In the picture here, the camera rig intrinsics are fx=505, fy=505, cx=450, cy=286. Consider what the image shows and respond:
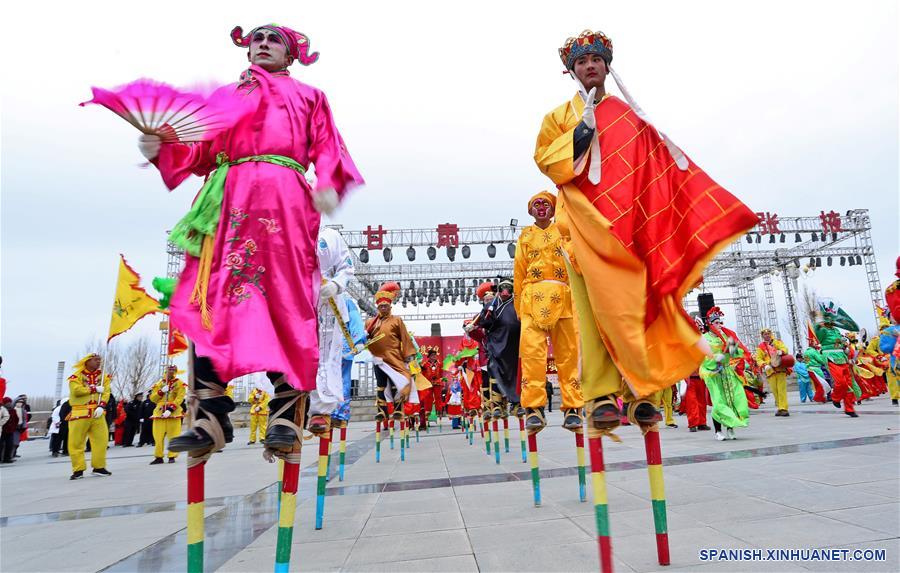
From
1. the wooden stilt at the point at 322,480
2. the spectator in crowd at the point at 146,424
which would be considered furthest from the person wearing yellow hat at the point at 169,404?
the wooden stilt at the point at 322,480

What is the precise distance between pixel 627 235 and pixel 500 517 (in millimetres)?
2049

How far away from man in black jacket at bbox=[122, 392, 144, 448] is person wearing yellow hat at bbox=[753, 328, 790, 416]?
759 inches

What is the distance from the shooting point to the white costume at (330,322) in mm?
3764

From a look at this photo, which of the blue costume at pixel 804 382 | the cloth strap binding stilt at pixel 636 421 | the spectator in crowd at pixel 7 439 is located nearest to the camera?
the cloth strap binding stilt at pixel 636 421

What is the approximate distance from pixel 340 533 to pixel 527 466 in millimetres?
3139

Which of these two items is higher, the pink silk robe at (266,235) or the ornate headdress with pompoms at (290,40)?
the ornate headdress with pompoms at (290,40)

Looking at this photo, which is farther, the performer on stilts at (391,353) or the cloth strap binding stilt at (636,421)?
the performer on stilts at (391,353)

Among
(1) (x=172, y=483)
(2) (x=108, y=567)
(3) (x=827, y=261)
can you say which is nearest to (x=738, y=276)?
(3) (x=827, y=261)

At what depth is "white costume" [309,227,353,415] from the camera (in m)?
3.76

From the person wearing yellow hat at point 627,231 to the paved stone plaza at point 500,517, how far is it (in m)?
0.83

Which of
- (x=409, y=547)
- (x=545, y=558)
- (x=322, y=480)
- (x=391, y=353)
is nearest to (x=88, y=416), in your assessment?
(x=391, y=353)

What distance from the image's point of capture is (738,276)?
103 ft

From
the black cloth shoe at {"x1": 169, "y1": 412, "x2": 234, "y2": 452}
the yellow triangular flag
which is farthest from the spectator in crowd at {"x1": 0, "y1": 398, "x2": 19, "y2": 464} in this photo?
the black cloth shoe at {"x1": 169, "y1": 412, "x2": 234, "y2": 452}

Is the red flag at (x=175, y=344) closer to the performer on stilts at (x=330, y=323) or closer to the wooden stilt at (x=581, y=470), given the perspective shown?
the performer on stilts at (x=330, y=323)
